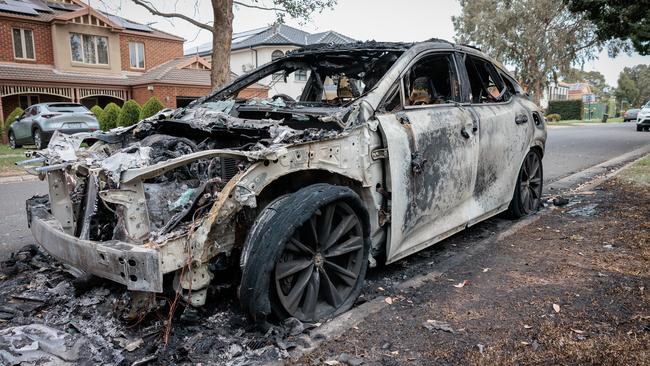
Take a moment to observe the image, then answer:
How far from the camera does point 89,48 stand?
26.5m

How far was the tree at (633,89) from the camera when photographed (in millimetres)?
81062

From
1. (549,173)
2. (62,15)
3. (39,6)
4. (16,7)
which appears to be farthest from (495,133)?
(39,6)

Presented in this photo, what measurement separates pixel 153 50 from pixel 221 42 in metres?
19.2

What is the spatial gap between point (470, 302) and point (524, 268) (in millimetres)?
966

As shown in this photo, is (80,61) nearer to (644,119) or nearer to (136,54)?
(136,54)

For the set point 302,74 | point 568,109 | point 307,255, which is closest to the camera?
point 307,255

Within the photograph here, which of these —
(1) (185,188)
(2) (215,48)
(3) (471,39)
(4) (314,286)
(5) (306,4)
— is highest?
(3) (471,39)

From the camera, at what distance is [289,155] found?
3041 mm

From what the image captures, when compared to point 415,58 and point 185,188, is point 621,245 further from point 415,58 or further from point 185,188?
point 185,188

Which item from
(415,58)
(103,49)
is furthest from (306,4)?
(103,49)

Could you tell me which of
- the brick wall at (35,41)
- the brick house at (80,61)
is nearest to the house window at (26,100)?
the brick house at (80,61)

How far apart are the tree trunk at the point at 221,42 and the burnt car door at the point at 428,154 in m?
8.35

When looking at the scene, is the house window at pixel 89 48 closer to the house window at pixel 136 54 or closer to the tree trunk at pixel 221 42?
the house window at pixel 136 54

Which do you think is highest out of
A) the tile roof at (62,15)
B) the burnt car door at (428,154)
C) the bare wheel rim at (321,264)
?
the tile roof at (62,15)
